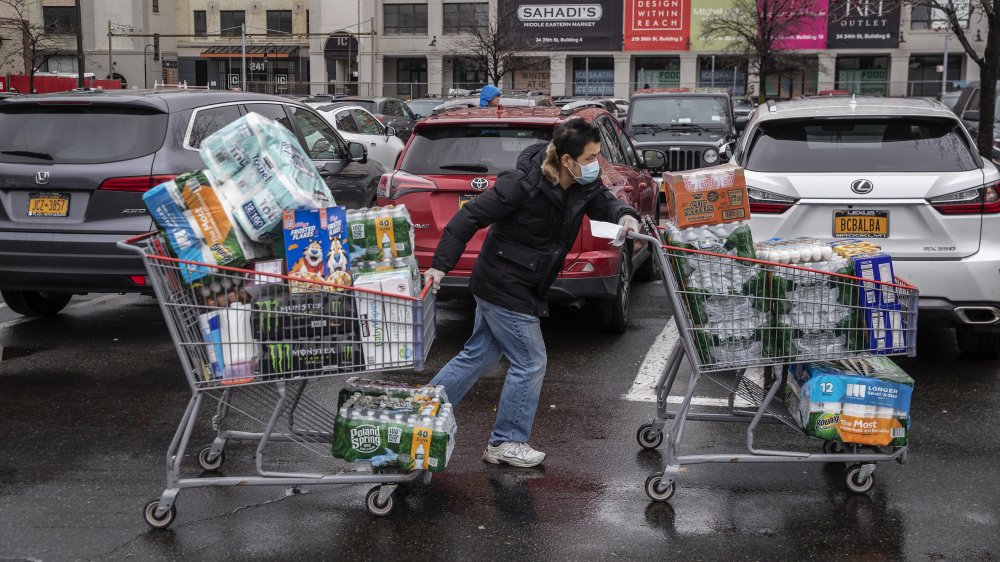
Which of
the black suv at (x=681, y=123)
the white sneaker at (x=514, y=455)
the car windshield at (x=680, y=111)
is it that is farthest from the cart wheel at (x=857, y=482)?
the car windshield at (x=680, y=111)

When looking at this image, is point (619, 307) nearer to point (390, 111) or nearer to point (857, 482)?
point (857, 482)

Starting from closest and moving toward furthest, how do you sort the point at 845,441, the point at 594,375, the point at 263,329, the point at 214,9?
the point at 263,329
the point at 845,441
the point at 594,375
the point at 214,9

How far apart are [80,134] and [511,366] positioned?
405 centimetres

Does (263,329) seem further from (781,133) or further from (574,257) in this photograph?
(781,133)

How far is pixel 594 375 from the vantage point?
7262 millimetres

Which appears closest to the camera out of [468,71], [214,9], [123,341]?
[123,341]

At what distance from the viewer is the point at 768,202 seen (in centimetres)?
697

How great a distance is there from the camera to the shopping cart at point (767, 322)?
4.87m

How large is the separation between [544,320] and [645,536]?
4603 mm

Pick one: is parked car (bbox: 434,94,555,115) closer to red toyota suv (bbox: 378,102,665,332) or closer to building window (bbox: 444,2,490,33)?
red toyota suv (bbox: 378,102,665,332)

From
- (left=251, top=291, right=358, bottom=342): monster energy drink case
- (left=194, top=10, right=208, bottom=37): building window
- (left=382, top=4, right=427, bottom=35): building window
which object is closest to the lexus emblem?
(left=251, top=291, right=358, bottom=342): monster energy drink case

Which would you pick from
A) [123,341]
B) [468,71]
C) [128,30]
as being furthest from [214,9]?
[123,341]

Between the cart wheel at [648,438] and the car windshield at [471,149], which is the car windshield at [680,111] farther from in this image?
the cart wheel at [648,438]

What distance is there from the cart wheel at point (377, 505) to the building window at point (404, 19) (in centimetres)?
6811
